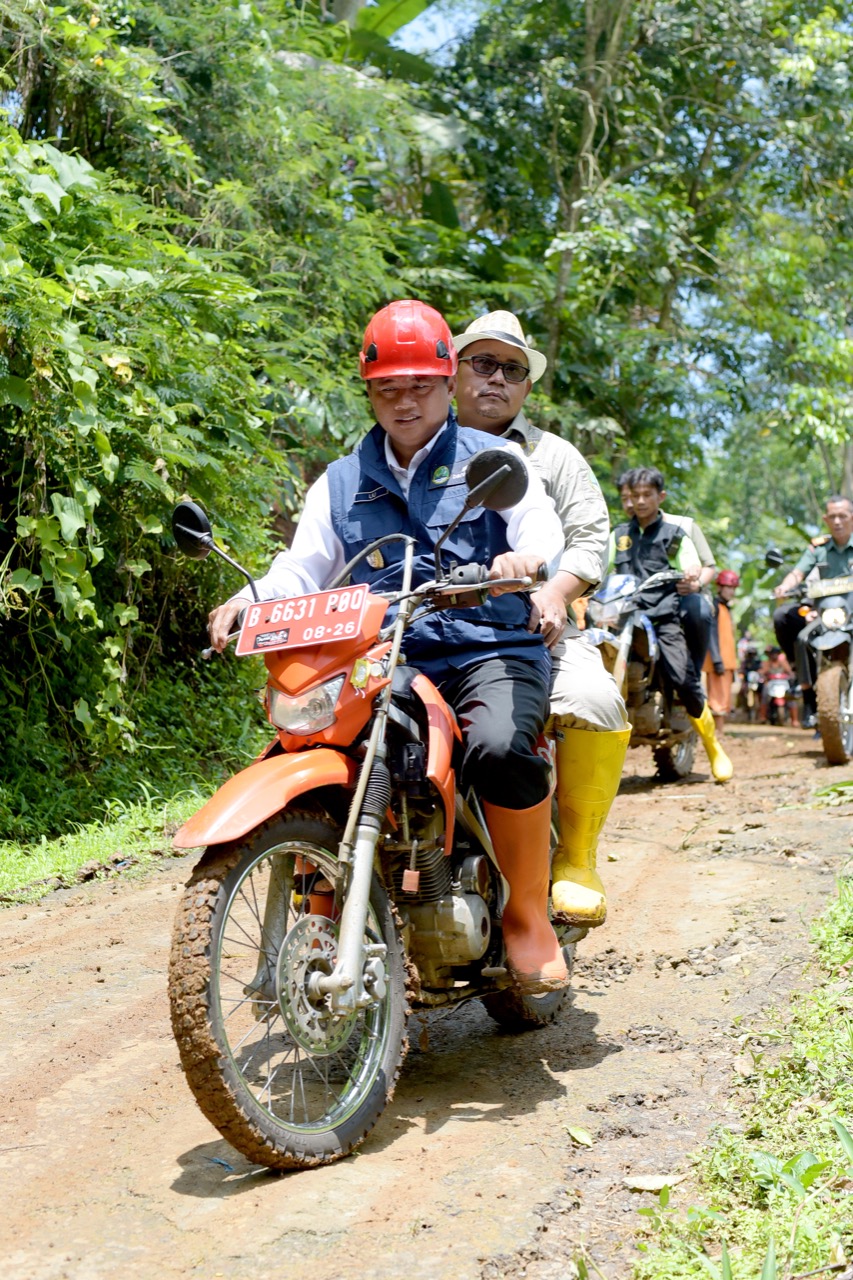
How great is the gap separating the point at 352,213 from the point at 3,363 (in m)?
5.93

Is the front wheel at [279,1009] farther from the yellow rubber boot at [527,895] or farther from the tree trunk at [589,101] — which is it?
the tree trunk at [589,101]

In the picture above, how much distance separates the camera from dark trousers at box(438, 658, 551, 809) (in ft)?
11.9

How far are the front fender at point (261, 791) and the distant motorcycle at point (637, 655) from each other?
19.7 ft

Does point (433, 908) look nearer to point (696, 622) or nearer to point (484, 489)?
point (484, 489)

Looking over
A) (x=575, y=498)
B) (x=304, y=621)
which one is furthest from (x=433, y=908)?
(x=575, y=498)

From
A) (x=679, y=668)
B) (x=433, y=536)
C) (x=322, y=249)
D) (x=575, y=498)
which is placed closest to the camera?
(x=433, y=536)

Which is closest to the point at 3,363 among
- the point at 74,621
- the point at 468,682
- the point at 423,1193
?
the point at 74,621

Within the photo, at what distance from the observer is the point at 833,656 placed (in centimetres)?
1072

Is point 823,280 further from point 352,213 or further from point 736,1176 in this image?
point 736,1176

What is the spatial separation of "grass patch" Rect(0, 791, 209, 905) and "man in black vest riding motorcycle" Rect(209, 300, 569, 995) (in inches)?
121

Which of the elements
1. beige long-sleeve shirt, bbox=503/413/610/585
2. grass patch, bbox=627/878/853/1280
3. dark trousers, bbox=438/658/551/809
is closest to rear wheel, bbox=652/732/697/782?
beige long-sleeve shirt, bbox=503/413/610/585

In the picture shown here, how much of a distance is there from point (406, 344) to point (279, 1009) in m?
1.74

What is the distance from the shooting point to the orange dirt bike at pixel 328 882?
9.90 feet

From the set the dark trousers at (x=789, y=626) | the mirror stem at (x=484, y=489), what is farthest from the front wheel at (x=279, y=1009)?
the dark trousers at (x=789, y=626)
